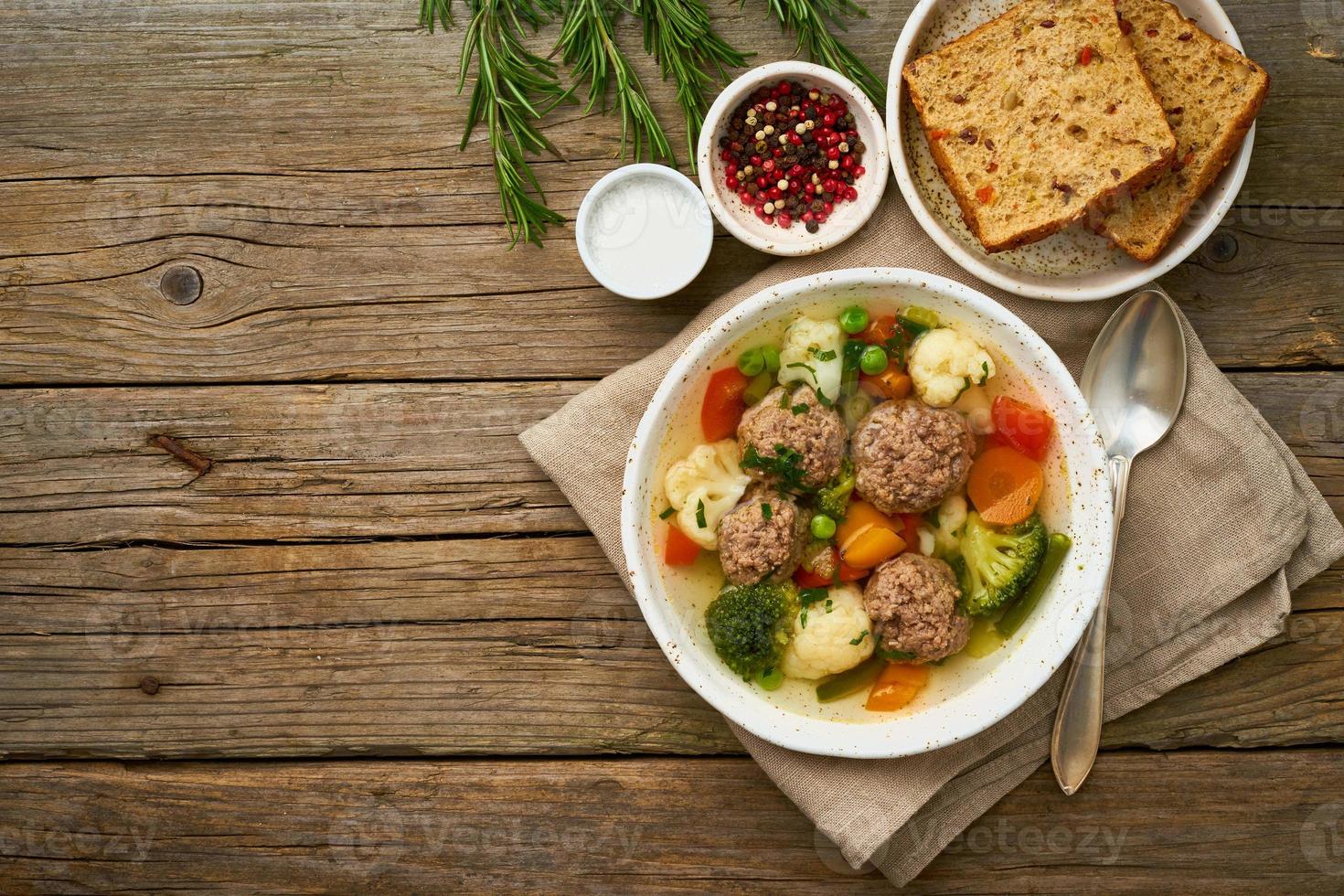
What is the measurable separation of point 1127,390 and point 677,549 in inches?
59.8

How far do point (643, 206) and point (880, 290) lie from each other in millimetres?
834

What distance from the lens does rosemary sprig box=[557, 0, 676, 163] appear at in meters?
2.89

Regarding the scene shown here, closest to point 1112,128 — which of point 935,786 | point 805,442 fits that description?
point 805,442

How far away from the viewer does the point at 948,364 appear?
260 centimetres

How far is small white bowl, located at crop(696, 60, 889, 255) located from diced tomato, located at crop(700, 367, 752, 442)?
43 cm

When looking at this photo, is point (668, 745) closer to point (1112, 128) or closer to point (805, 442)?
point (805, 442)

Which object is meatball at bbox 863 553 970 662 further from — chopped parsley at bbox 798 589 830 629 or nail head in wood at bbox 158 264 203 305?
nail head in wood at bbox 158 264 203 305

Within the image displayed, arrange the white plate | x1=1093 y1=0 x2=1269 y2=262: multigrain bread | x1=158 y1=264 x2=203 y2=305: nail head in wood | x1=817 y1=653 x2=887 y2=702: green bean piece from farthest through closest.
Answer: x1=158 y1=264 x2=203 y2=305: nail head in wood, x1=817 y1=653 x2=887 y2=702: green bean piece, x1=1093 y1=0 x2=1269 y2=262: multigrain bread, the white plate

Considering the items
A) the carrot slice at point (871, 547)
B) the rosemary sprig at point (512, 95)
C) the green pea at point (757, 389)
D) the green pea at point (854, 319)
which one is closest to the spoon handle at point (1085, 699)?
the carrot slice at point (871, 547)

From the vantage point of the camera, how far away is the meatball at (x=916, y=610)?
2.57m

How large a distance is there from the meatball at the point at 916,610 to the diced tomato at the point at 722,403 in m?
0.65

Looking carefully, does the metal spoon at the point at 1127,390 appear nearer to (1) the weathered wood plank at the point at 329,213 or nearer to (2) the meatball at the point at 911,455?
(1) the weathered wood plank at the point at 329,213

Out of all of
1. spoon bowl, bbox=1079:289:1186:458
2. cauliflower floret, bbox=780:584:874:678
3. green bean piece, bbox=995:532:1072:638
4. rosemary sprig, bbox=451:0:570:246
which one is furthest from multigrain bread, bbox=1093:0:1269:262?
rosemary sprig, bbox=451:0:570:246

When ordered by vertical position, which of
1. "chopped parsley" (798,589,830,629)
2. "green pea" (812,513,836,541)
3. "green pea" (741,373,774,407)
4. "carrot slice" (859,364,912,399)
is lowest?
"chopped parsley" (798,589,830,629)
